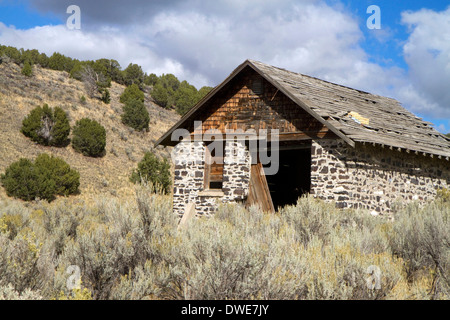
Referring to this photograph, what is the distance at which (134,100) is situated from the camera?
38.8m

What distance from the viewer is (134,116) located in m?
37.9

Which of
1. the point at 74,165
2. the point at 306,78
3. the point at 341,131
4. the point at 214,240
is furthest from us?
the point at 74,165

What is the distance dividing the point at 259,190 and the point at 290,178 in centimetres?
381

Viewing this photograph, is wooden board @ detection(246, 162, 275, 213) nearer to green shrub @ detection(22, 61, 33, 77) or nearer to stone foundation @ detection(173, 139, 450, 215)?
stone foundation @ detection(173, 139, 450, 215)

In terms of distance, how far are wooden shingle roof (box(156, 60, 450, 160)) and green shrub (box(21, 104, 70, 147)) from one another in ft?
57.3

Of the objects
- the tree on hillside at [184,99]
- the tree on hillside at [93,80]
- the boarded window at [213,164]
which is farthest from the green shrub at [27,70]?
the boarded window at [213,164]

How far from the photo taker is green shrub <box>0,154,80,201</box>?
2331 cm

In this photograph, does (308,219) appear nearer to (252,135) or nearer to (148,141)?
(252,135)

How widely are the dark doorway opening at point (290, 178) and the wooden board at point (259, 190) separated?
296cm

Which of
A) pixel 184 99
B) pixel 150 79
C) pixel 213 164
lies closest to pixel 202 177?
pixel 213 164

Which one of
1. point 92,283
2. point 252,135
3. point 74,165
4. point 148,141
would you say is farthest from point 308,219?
point 148,141

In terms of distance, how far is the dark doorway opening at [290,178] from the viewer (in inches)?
670

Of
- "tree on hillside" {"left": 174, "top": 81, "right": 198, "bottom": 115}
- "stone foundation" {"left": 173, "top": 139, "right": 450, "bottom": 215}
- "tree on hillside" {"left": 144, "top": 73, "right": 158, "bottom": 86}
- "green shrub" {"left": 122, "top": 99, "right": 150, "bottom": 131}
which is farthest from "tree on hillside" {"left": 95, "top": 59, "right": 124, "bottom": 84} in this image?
"stone foundation" {"left": 173, "top": 139, "right": 450, "bottom": 215}
